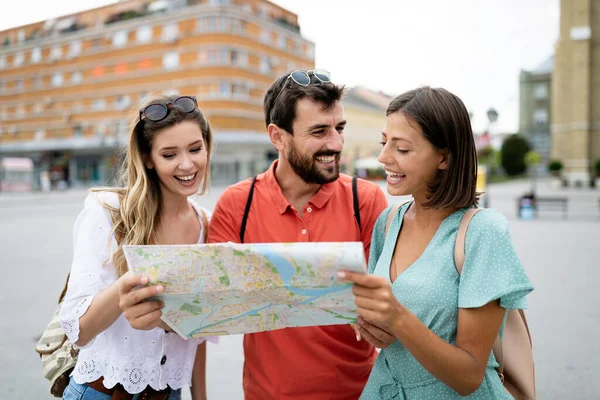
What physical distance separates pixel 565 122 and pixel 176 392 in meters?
42.7

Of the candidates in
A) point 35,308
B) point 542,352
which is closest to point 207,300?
point 542,352

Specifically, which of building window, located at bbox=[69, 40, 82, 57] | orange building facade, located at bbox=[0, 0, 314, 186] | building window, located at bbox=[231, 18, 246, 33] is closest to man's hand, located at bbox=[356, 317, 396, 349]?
orange building facade, located at bbox=[0, 0, 314, 186]

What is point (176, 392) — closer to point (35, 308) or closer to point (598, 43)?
point (35, 308)

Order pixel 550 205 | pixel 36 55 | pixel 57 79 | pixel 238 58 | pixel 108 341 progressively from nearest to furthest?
pixel 108 341, pixel 550 205, pixel 238 58, pixel 57 79, pixel 36 55

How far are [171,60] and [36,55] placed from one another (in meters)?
19.4

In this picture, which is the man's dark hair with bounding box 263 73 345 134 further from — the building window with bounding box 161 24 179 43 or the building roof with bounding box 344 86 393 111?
the building roof with bounding box 344 86 393 111

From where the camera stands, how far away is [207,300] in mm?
1577

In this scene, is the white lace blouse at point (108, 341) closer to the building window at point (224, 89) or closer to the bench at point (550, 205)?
the bench at point (550, 205)

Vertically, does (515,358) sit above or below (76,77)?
below

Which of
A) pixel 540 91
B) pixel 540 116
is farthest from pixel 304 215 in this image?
pixel 540 116

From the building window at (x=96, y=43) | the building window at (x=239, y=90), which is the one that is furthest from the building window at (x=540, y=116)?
the building window at (x=96, y=43)

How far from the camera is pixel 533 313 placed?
6262 millimetres

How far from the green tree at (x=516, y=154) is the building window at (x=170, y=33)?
4414cm

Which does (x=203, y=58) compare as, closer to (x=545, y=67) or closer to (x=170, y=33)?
(x=170, y=33)
